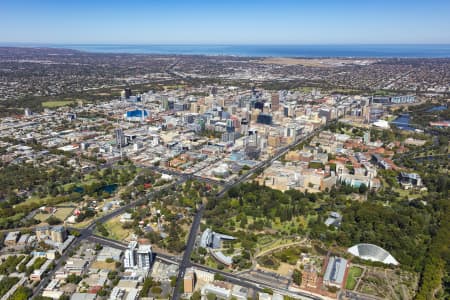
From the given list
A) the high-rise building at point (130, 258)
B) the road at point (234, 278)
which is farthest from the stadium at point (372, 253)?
the high-rise building at point (130, 258)

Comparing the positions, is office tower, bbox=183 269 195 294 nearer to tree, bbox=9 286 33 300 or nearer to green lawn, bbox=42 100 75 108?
tree, bbox=9 286 33 300

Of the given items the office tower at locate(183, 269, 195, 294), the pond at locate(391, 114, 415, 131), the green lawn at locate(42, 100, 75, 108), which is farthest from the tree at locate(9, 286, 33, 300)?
the green lawn at locate(42, 100, 75, 108)

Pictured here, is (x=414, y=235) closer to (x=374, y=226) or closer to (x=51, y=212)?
(x=374, y=226)

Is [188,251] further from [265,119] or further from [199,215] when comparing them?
[265,119]

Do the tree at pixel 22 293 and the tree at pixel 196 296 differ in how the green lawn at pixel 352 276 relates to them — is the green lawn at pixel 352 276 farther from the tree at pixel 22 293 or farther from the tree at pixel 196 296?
the tree at pixel 22 293

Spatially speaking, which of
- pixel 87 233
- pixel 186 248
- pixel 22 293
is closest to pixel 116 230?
pixel 87 233
